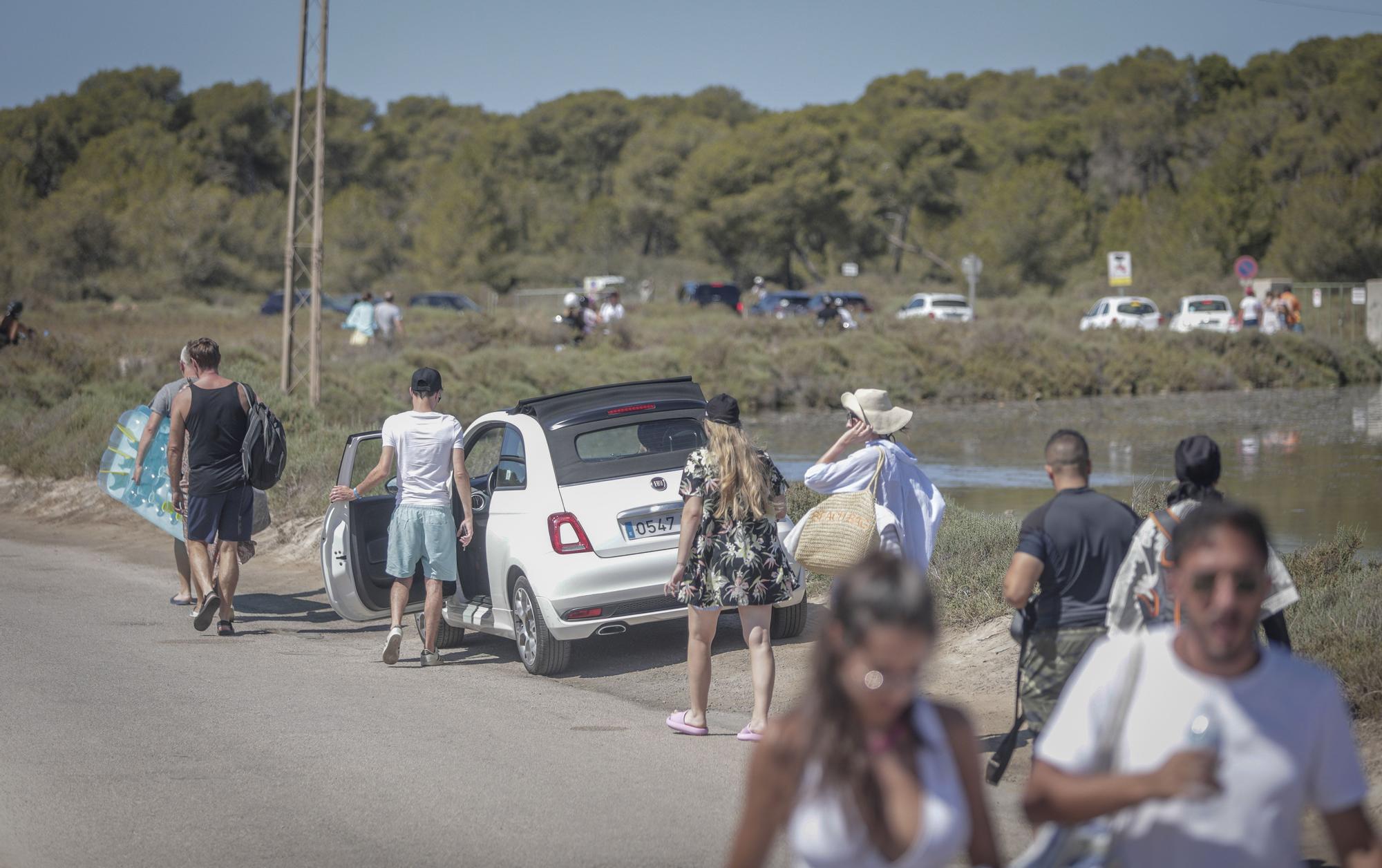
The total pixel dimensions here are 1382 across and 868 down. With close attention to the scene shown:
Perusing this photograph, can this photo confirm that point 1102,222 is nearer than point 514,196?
Yes

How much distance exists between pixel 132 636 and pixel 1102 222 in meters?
83.5

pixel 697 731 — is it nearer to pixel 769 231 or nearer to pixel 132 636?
pixel 132 636

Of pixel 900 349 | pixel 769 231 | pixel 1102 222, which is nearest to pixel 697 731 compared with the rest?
pixel 900 349

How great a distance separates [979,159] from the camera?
9719cm

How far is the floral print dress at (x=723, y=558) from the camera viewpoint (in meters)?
7.18

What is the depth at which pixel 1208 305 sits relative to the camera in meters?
49.2

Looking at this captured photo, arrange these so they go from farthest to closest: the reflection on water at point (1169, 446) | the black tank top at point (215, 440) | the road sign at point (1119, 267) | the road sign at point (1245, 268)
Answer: the road sign at point (1119, 267), the road sign at point (1245, 268), the reflection on water at point (1169, 446), the black tank top at point (215, 440)

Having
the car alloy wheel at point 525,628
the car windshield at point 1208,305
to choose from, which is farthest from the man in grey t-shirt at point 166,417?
the car windshield at point 1208,305

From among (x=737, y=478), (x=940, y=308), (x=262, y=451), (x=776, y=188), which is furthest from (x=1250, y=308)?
(x=737, y=478)

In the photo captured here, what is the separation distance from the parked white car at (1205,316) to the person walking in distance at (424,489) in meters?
41.0

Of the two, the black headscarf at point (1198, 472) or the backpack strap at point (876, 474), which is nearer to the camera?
the black headscarf at point (1198, 472)

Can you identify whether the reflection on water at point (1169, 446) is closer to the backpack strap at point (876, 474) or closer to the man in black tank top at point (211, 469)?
the backpack strap at point (876, 474)

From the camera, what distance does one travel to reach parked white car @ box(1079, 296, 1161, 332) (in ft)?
160

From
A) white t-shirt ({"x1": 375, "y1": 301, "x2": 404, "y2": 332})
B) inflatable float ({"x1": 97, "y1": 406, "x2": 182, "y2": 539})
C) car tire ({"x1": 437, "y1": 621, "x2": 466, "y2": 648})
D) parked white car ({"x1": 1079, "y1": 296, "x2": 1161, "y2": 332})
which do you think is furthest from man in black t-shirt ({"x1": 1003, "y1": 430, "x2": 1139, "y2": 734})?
parked white car ({"x1": 1079, "y1": 296, "x2": 1161, "y2": 332})
